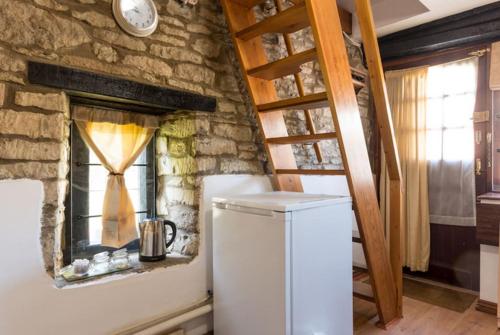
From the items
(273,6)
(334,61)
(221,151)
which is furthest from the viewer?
(273,6)

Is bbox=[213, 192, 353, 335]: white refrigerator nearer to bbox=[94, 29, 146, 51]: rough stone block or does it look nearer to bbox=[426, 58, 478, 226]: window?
bbox=[94, 29, 146, 51]: rough stone block

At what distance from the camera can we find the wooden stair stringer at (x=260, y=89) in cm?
202

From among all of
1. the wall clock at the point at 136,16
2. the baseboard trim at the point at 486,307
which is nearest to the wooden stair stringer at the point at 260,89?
the wall clock at the point at 136,16

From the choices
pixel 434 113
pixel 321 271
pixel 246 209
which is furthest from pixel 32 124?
pixel 434 113

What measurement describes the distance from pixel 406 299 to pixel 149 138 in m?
2.51

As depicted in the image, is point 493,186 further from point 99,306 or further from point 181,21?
point 99,306

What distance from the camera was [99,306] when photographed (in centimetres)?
153

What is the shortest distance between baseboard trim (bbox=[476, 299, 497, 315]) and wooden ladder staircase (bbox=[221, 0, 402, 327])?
0.74 meters

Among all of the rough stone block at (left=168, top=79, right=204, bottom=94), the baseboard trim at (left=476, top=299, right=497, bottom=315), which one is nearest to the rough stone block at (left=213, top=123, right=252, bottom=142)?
the rough stone block at (left=168, top=79, right=204, bottom=94)

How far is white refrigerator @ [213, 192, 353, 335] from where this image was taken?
1.48 m

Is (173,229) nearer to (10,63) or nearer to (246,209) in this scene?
(246,209)

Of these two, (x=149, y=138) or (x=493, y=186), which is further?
(x=493, y=186)

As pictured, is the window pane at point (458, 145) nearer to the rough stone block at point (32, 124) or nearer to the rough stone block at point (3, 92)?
the rough stone block at point (32, 124)

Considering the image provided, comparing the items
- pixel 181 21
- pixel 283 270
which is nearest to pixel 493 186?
pixel 283 270
